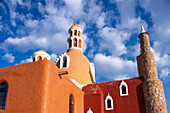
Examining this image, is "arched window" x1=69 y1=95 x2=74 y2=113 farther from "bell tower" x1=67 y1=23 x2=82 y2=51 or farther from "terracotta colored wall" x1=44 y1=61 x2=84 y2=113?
"bell tower" x1=67 y1=23 x2=82 y2=51

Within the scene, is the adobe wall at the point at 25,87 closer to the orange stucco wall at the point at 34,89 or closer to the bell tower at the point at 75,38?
the orange stucco wall at the point at 34,89

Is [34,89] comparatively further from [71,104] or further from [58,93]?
[71,104]

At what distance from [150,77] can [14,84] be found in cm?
904

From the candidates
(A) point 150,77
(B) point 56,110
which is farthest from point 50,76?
(A) point 150,77

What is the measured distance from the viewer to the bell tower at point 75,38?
63.0 ft

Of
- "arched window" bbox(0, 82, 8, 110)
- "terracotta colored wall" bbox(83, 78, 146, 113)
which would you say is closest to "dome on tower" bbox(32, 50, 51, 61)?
"terracotta colored wall" bbox(83, 78, 146, 113)

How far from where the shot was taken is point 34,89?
8836 millimetres

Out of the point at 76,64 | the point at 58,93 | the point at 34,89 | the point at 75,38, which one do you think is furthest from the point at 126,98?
the point at 75,38

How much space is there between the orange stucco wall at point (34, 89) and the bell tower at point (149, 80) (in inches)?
225

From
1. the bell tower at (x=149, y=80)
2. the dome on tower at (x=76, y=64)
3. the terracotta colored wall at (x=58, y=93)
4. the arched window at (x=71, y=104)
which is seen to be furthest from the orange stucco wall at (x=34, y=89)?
the bell tower at (x=149, y=80)

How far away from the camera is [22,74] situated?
945 cm

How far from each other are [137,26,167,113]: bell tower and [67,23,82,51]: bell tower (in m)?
6.86

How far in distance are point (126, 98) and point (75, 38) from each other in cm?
905

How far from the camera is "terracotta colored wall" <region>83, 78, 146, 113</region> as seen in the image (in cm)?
1279
